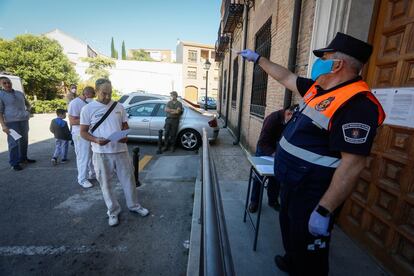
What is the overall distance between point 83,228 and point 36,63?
19.6 meters

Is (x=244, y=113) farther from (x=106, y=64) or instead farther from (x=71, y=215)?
(x=106, y=64)

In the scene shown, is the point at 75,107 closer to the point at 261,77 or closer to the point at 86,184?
the point at 86,184

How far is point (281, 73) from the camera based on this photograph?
7.40 ft

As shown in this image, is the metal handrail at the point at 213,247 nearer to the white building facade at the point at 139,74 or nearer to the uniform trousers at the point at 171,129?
the uniform trousers at the point at 171,129

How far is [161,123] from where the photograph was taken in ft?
24.6

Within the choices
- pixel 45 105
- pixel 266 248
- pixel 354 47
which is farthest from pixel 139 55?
pixel 354 47

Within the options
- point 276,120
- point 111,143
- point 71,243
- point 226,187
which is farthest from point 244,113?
point 71,243

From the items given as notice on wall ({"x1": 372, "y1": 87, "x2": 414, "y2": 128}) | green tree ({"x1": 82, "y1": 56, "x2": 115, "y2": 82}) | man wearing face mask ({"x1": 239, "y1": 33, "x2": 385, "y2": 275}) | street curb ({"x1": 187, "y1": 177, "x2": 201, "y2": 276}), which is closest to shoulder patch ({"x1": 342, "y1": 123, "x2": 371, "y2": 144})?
man wearing face mask ({"x1": 239, "y1": 33, "x2": 385, "y2": 275})

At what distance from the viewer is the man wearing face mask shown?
1324mm

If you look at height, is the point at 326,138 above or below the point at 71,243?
above

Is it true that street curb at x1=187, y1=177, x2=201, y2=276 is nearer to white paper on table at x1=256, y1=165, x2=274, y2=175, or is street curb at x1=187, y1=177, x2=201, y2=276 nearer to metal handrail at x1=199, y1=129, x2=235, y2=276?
white paper on table at x1=256, y1=165, x2=274, y2=175

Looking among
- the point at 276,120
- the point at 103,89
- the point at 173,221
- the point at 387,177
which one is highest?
the point at 103,89

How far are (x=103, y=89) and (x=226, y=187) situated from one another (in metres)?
2.73

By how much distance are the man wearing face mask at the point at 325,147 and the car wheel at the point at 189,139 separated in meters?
5.59
